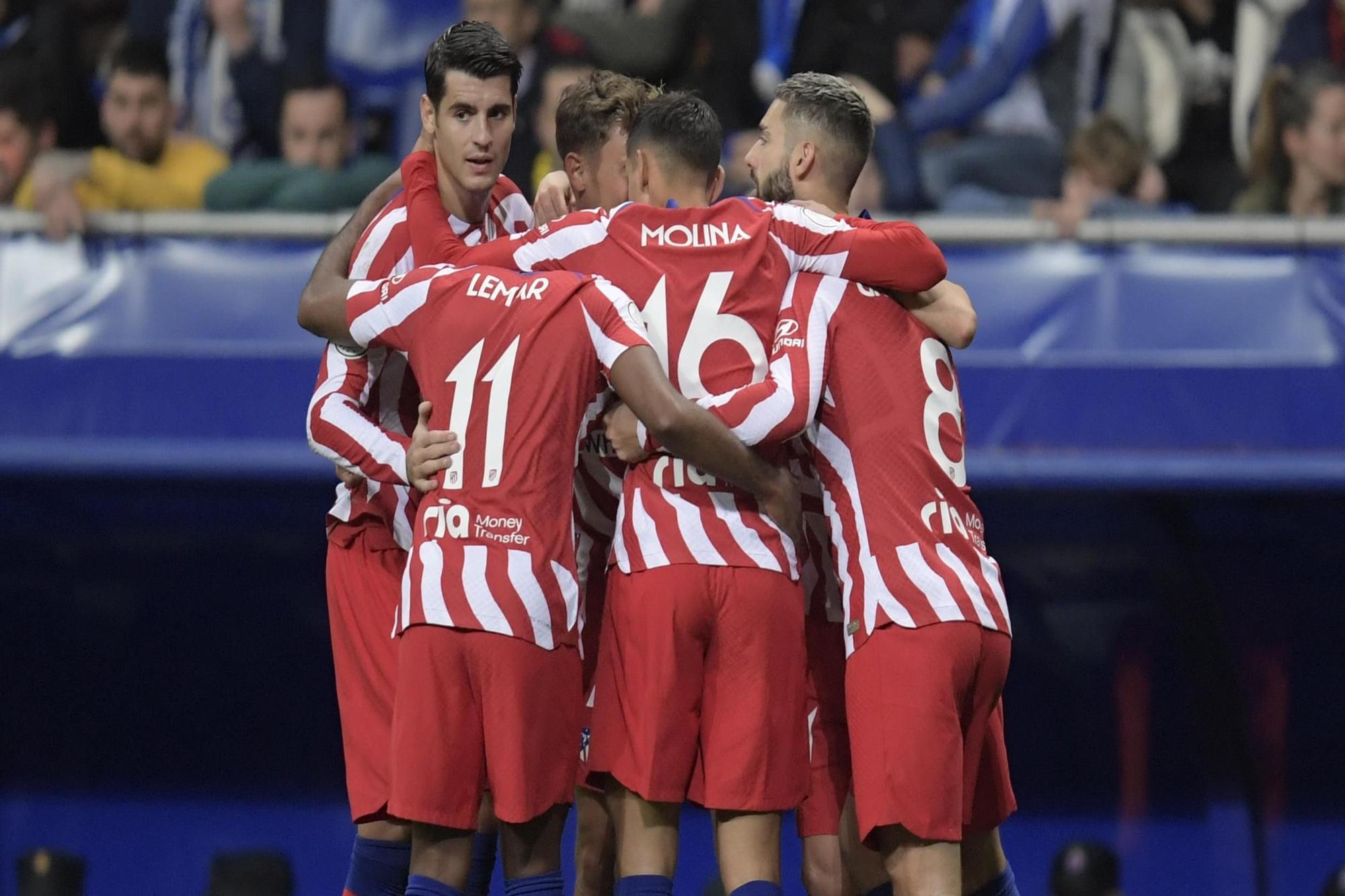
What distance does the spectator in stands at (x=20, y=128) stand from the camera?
7.09 m

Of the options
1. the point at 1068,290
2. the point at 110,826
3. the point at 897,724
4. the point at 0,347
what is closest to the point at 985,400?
the point at 1068,290

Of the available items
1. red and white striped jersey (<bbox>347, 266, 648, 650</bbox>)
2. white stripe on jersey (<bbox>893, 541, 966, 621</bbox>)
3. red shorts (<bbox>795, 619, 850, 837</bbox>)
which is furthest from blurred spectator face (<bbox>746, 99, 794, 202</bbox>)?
red shorts (<bbox>795, 619, 850, 837</bbox>)

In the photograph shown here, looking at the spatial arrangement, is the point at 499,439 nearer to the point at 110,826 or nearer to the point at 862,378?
the point at 862,378

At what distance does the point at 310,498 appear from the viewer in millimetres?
6652

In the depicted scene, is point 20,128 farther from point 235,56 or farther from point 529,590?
point 529,590

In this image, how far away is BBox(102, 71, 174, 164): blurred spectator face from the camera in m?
7.07

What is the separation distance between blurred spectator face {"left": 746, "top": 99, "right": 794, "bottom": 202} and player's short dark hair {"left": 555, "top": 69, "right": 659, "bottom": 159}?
0.31 m

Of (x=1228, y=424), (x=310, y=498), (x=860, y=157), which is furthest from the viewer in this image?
(x=310, y=498)

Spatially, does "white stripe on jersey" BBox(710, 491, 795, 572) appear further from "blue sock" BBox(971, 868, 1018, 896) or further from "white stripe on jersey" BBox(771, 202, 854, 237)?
"blue sock" BBox(971, 868, 1018, 896)

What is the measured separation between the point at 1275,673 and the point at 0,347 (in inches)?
179

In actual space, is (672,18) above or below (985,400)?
above

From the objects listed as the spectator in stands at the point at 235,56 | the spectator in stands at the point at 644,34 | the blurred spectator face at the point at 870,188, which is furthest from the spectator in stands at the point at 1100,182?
the spectator in stands at the point at 235,56

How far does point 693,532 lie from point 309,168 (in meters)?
3.13

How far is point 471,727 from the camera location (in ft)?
13.5
